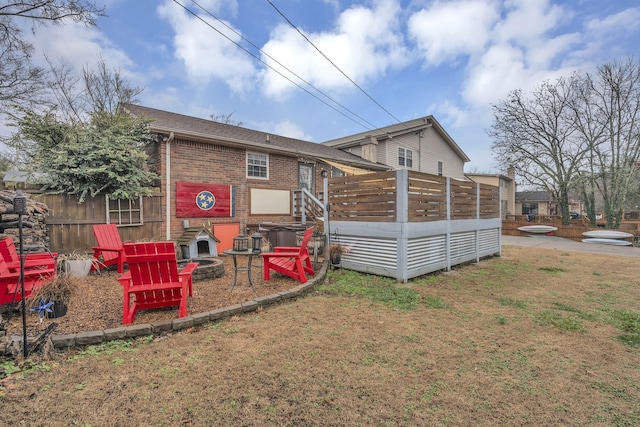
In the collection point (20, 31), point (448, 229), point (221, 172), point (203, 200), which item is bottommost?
point (448, 229)

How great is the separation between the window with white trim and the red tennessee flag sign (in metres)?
1.01

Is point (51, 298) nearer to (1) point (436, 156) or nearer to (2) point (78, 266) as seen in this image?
(2) point (78, 266)

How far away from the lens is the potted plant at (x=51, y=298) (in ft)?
12.3

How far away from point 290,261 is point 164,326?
2.77 meters

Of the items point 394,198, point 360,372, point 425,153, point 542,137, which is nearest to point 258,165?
point 394,198

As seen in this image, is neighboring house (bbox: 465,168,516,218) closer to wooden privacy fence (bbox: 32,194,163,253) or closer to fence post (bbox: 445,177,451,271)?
fence post (bbox: 445,177,451,271)

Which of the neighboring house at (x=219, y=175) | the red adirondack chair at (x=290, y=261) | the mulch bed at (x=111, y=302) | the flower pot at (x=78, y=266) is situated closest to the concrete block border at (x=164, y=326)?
the mulch bed at (x=111, y=302)

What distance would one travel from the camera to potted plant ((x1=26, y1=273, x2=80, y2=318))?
3.73m

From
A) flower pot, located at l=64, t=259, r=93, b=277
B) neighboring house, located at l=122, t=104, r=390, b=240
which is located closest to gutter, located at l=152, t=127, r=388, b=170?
neighboring house, located at l=122, t=104, r=390, b=240

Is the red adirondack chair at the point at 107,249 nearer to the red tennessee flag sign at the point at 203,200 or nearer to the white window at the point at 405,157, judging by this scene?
the red tennessee flag sign at the point at 203,200

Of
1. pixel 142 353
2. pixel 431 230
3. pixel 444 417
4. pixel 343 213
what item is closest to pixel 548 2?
pixel 431 230

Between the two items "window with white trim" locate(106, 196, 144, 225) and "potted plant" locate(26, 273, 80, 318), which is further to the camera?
"window with white trim" locate(106, 196, 144, 225)

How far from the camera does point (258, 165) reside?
10875 mm

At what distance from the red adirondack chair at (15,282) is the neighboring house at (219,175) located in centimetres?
427
